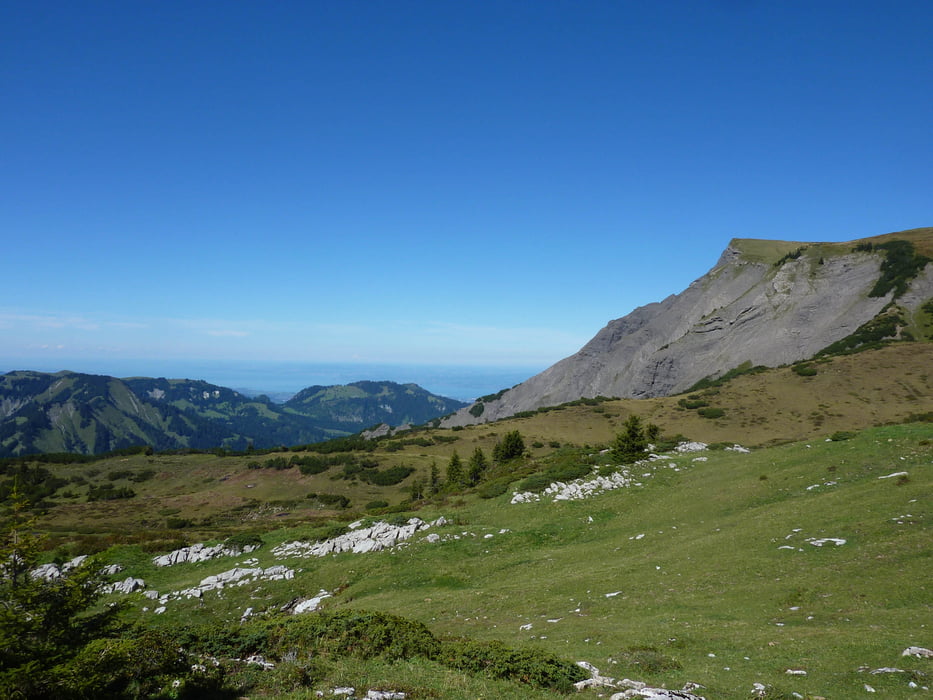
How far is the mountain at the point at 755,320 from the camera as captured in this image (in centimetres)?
10888

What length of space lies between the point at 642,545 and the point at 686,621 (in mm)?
9131

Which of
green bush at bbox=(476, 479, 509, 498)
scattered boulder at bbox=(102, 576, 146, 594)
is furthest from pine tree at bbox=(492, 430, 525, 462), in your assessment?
scattered boulder at bbox=(102, 576, 146, 594)

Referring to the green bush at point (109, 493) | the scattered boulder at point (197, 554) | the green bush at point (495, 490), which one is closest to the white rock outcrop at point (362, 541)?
the scattered boulder at point (197, 554)

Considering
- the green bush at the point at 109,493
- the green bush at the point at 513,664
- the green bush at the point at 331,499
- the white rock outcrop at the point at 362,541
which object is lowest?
the green bush at the point at 109,493

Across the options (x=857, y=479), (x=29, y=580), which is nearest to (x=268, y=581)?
(x=29, y=580)

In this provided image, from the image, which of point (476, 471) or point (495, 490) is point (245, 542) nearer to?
point (495, 490)

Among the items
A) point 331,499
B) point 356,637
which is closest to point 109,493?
point 331,499

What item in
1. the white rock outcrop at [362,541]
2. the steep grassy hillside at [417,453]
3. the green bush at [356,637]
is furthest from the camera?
the steep grassy hillside at [417,453]

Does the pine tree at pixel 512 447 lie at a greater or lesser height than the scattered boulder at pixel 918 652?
lesser

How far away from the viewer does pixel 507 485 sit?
37.6 metres

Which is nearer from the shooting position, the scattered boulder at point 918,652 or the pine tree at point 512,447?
the scattered boulder at point 918,652

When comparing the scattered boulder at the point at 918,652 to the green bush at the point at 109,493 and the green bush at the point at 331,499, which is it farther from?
the green bush at the point at 109,493

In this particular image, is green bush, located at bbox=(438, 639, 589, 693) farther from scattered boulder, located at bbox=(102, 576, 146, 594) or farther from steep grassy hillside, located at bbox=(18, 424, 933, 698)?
scattered boulder, located at bbox=(102, 576, 146, 594)

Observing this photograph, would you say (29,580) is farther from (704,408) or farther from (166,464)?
(166,464)
